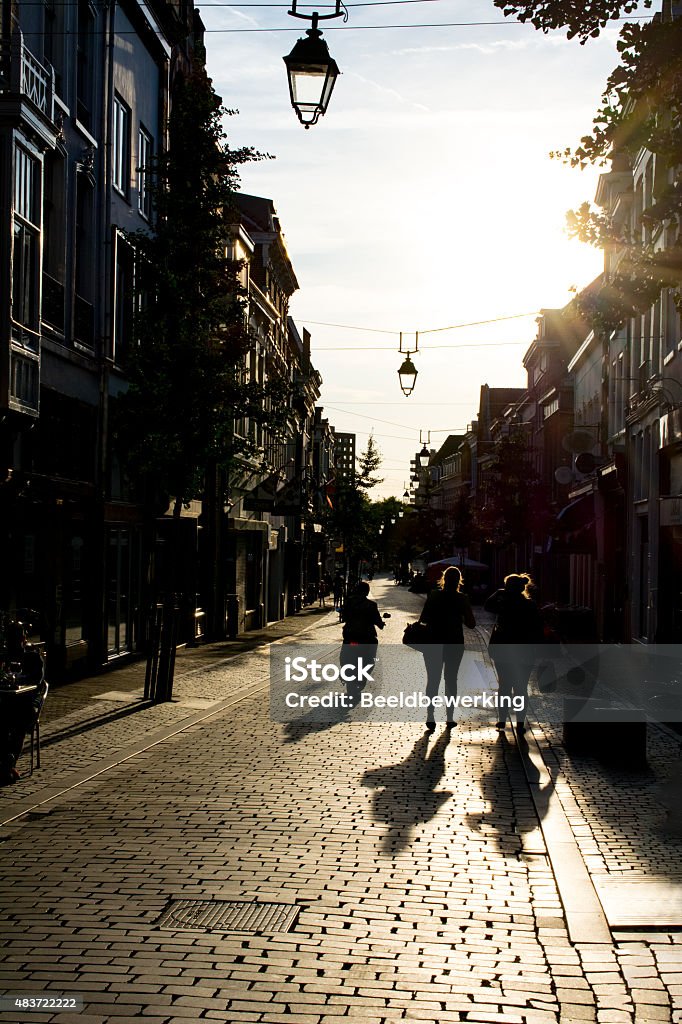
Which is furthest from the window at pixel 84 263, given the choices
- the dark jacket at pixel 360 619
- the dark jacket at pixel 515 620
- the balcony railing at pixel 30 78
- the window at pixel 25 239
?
the dark jacket at pixel 515 620

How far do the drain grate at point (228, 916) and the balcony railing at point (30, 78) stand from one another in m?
11.2

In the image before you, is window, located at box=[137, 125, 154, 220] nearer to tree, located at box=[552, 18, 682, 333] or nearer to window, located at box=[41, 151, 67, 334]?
window, located at box=[41, 151, 67, 334]

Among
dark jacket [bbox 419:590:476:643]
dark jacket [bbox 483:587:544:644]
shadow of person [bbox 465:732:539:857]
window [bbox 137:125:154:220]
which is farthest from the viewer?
window [bbox 137:125:154:220]

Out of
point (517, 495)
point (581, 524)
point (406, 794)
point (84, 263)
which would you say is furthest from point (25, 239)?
point (517, 495)

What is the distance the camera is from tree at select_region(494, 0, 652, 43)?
9.78m

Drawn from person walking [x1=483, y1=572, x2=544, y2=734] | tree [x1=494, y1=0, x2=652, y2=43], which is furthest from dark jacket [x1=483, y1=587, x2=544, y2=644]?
tree [x1=494, y1=0, x2=652, y2=43]

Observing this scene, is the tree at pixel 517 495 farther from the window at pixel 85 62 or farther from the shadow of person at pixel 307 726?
the shadow of person at pixel 307 726

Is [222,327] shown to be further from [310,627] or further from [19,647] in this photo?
[310,627]

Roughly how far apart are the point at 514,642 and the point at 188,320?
1016 centimetres

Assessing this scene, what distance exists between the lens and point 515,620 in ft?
46.7

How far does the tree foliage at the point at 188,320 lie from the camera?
21.2m

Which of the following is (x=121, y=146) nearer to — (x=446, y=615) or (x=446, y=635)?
(x=446, y=615)

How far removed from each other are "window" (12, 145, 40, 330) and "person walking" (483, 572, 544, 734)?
6.83m

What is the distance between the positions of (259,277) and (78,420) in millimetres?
27122
